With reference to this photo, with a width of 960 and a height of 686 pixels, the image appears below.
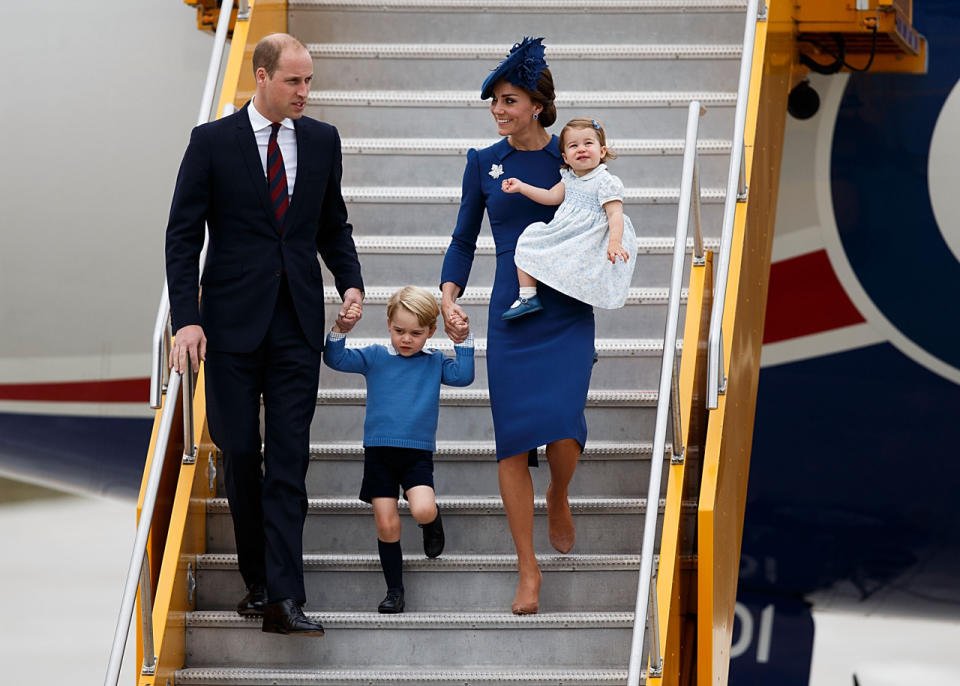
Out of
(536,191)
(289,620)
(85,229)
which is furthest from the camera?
(85,229)

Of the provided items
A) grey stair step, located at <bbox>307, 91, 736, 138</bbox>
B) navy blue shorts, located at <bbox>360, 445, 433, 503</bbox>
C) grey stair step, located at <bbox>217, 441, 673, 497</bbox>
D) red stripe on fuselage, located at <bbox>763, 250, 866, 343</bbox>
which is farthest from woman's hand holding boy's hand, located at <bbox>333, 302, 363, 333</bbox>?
red stripe on fuselage, located at <bbox>763, 250, 866, 343</bbox>

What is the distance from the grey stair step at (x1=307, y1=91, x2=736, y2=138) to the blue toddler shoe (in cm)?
133

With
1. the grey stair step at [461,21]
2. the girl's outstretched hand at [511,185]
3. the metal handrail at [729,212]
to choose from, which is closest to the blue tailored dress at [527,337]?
the girl's outstretched hand at [511,185]

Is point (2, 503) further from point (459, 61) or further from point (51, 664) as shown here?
point (459, 61)

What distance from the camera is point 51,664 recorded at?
5.80 meters

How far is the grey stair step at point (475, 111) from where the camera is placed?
14.5 ft

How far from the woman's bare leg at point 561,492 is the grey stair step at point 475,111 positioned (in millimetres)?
1470

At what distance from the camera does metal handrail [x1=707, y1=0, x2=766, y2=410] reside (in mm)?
3121

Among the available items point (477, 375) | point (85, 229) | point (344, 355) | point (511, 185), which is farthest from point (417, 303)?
point (85, 229)

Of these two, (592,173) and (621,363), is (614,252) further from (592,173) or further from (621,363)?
(621,363)

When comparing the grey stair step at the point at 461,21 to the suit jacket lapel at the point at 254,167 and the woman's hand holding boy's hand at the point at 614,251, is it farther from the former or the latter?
the woman's hand holding boy's hand at the point at 614,251

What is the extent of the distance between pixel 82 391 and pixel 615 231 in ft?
10.5

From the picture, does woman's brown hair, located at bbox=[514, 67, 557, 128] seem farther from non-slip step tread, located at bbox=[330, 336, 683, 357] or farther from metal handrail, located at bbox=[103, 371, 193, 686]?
metal handrail, located at bbox=[103, 371, 193, 686]

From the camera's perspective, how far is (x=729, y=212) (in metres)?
3.32
